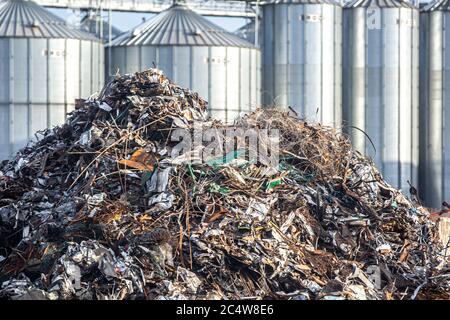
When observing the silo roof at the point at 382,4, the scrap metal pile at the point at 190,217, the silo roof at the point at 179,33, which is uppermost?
the silo roof at the point at 382,4

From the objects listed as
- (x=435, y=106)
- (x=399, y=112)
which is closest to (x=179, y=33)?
(x=399, y=112)

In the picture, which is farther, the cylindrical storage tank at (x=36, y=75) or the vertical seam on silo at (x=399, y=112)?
the vertical seam on silo at (x=399, y=112)

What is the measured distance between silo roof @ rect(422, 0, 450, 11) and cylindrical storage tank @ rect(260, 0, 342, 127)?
470 centimetres

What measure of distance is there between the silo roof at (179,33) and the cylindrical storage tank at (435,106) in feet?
25.4

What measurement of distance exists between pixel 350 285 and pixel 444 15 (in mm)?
28046

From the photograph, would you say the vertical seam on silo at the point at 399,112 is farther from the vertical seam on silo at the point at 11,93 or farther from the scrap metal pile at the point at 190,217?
the scrap metal pile at the point at 190,217

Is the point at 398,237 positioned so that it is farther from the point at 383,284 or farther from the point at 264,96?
the point at 264,96

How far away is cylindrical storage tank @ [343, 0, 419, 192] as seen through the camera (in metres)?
41.2

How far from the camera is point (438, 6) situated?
43.4 metres

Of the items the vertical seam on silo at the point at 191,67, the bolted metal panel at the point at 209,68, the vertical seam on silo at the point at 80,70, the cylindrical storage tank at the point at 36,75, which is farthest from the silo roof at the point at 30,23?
the vertical seam on silo at the point at 191,67

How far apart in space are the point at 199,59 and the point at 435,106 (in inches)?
403

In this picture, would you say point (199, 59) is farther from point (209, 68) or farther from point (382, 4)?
point (382, 4)

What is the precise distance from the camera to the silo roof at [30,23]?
37.3 metres

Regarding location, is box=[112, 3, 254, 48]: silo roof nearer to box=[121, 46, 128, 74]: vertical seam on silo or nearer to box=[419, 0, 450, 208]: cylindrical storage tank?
box=[121, 46, 128, 74]: vertical seam on silo
